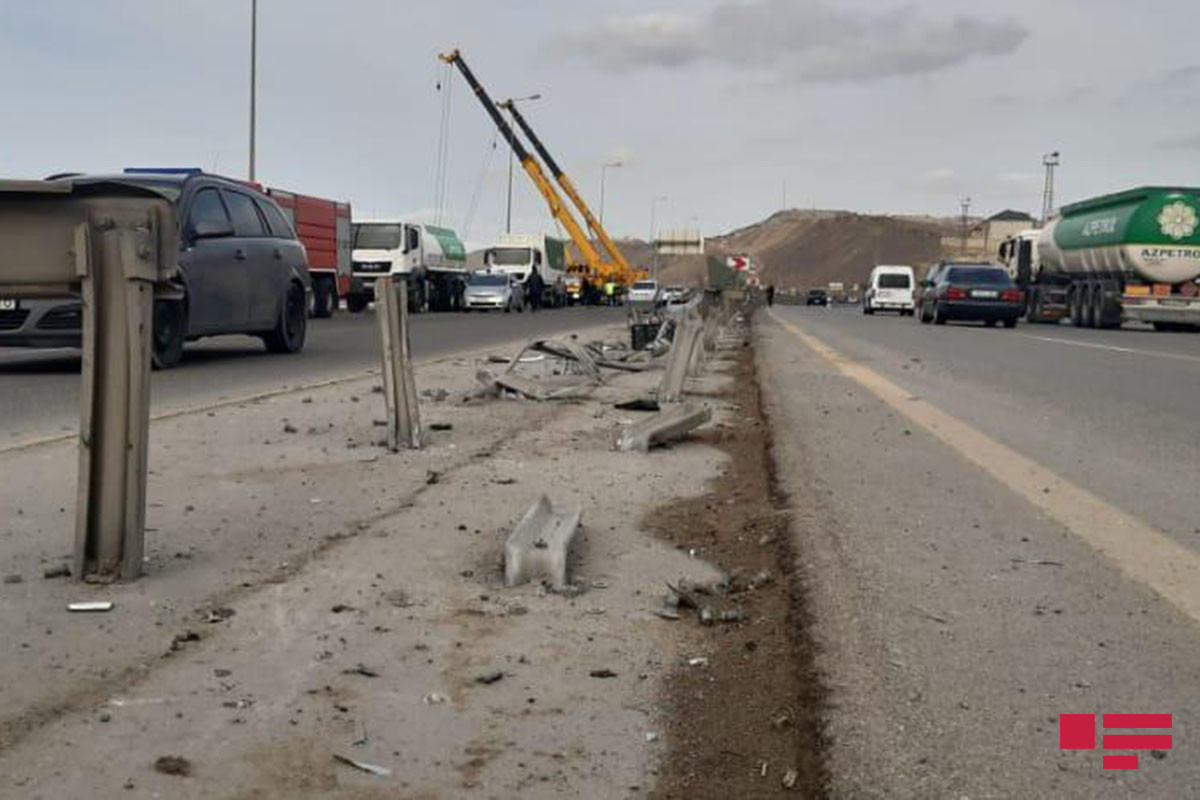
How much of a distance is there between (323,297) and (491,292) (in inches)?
461

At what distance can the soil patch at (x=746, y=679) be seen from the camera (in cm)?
269

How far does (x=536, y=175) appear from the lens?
56.2 meters

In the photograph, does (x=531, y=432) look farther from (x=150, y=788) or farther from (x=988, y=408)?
(x=150, y=788)

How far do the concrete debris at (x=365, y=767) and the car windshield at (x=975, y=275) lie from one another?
2939 centimetres

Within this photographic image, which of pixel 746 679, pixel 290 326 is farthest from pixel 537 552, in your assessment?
pixel 290 326

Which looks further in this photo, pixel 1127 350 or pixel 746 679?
pixel 1127 350

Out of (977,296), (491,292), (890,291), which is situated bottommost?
(491,292)

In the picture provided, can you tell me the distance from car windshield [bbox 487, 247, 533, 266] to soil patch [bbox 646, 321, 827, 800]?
4520 cm

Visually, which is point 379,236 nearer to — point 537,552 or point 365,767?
point 537,552

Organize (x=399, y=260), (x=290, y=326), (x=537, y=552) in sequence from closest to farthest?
(x=537, y=552)
(x=290, y=326)
(x=399, y=260)

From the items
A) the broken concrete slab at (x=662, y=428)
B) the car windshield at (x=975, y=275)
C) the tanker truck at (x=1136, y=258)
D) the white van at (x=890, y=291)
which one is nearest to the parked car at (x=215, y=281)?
the broken concrete slab at (x=662, y=428)

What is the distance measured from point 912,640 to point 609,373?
9984mm

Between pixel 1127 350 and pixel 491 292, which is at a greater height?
pixel 491 292

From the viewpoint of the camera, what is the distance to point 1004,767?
105 inches
